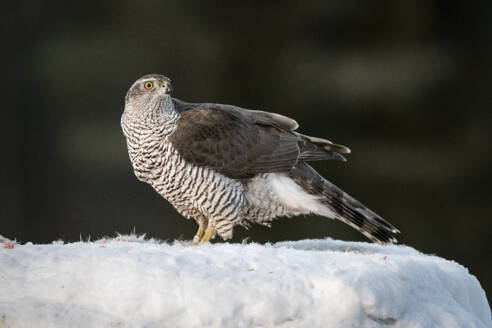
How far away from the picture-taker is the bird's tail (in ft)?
5.53

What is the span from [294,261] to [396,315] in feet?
0.60

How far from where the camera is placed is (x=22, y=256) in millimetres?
955

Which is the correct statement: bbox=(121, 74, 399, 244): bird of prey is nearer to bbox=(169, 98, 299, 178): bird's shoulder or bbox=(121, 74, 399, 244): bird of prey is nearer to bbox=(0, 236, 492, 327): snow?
bbox=(169, 98, 299, 178): bird's shoulder

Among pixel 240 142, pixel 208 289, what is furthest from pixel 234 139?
pixel 208 289

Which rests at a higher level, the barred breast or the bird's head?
the bird's head

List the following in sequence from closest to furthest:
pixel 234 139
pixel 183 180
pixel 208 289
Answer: pixel 208 289 → pixel 183 180 → pixel 234 139

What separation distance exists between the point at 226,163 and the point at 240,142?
10 cm

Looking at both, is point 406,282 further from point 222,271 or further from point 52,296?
point 52,296

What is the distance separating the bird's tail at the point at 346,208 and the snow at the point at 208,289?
645 mm

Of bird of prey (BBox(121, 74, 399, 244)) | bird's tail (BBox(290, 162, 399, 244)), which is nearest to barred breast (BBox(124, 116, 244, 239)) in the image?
bird of prey (BBox(121, 74, 399, 244))

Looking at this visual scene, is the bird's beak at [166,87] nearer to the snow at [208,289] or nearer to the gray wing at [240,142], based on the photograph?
the gray wing at [240,142]

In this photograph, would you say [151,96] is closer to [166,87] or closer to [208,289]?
[166,87]

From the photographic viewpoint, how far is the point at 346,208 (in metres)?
1.73

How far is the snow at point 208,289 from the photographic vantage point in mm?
852
